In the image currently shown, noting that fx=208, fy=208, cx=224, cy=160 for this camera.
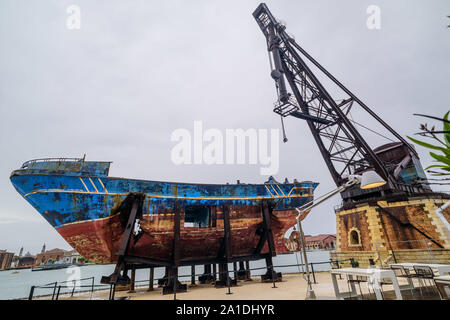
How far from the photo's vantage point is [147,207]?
10539 millimetres

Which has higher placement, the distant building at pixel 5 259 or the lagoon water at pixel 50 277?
the distant building at pixel 5 259

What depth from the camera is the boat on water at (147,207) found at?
920cm

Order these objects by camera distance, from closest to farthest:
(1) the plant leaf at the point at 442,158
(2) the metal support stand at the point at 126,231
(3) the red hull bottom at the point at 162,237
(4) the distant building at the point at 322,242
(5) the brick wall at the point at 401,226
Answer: (1) the plant leaf at the point at 442,158
(2) the metal support stand at the point at 126,231
(3) the red hull bottom at the point at 162,237
(5) the brick wall at the point at 401,226
(4) the distant building at the point at 322,242

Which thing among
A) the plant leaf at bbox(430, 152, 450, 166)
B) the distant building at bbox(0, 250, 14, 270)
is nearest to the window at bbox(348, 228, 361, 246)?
the plant leaf at bbox(430, 152, 450, 166)

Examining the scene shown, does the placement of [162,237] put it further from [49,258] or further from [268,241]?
[49,258]

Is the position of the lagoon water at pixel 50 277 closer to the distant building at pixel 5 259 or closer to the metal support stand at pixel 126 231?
the distant building at pixel 5 259

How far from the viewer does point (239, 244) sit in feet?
40.3

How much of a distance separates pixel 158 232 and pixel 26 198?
6.01 metres

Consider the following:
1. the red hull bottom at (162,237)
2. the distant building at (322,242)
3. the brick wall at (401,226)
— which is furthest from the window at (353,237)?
the distant building at (322,242)

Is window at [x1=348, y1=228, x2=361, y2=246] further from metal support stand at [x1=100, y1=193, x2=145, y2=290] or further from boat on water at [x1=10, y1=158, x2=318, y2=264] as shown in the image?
metal support stand at [x1=100, y1=193, x2=145, y2=290]

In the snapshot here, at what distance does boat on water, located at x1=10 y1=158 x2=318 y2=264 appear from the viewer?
9.20 metres

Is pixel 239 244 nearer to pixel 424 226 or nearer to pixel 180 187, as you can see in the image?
pixel 180 187

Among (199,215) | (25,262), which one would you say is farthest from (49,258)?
(199,215)
